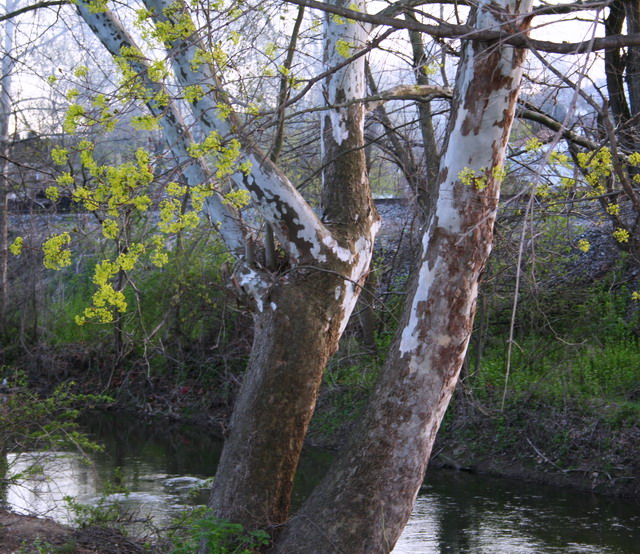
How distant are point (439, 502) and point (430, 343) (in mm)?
5052

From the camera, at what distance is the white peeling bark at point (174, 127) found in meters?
5.86

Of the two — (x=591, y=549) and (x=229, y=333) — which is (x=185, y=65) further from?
(x=229, y=333)

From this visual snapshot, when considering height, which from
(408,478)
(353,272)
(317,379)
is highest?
(353,272)

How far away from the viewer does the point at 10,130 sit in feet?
59.4

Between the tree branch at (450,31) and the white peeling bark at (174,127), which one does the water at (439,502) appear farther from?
the tree branch at (450,31)

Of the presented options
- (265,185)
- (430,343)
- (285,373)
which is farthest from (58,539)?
(430,343)

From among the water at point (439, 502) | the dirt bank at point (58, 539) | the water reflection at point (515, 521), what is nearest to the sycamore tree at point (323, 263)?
the dirt bank at point (58, 539)

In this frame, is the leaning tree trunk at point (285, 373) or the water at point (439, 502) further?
the water at point (439, 502)

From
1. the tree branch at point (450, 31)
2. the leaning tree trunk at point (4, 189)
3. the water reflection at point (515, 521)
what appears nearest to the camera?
the tree branch at point (450, 31)

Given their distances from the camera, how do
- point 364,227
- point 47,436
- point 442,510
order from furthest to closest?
point 442,510 → point 47,436 → point 364,227

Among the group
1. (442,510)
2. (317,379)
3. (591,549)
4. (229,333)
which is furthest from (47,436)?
(229,333)

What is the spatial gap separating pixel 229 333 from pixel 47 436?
760 centimetres

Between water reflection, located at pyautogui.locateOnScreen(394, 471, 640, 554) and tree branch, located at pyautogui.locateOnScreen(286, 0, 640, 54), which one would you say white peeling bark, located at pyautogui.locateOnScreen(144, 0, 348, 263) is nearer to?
tree branch, located at pyautogui.locateOnScreen(286, 0, 640, 54)

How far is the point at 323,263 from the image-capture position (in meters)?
5.79
